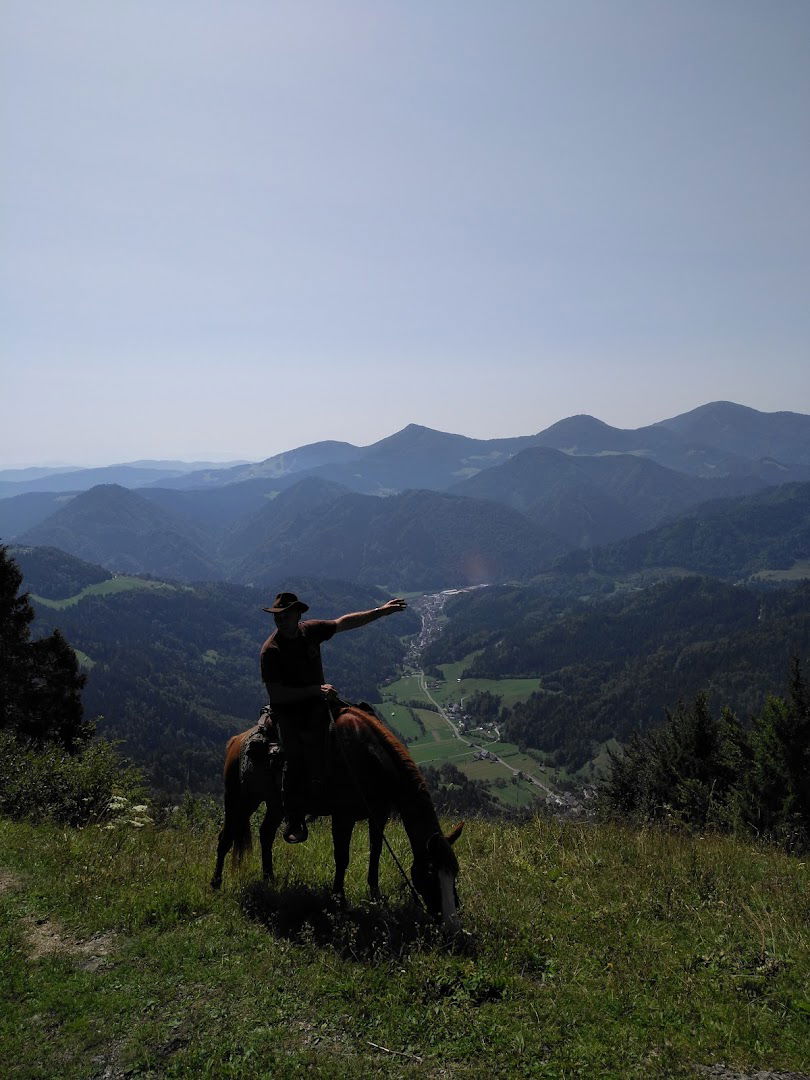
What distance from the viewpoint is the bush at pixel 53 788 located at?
1123 cm

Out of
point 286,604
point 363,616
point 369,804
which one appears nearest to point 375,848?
point 369,804

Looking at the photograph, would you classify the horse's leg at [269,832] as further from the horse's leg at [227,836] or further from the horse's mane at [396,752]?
the horse's mane at [396,752]

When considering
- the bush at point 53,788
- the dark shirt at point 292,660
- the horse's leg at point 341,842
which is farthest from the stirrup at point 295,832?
the bush at point 53,788

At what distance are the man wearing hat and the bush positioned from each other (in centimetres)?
583

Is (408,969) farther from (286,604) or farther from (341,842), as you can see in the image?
(286,604)

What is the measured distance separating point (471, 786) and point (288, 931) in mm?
143344

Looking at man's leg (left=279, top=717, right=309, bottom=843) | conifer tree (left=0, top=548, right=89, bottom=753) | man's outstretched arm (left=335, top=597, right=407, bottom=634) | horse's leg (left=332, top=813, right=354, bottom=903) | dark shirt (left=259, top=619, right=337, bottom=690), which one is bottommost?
conifer tree (left=0, top=548, right=89, bottom=753)

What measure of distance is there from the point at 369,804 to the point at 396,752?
0.78 meters

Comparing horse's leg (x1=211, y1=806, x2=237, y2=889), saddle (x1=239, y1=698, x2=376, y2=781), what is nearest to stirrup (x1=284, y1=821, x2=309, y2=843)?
saddle (x1=239, y1=698, x2=376, y2=781)

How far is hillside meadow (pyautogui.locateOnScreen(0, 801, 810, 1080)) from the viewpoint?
5.00 m

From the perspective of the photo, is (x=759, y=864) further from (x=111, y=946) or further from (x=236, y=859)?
(x=111, y=946)

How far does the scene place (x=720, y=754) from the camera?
101 ft

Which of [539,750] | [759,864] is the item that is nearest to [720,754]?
[759,864]

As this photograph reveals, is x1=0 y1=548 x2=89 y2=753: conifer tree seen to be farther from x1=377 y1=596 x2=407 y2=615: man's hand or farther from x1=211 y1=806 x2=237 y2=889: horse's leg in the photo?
x1=377 y1=596 x2=407 y2=615: man's hand
